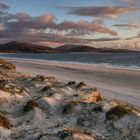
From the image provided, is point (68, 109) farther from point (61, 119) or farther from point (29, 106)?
point (29, 106)

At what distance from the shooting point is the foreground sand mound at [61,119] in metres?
9.25

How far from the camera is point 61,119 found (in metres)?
10.7

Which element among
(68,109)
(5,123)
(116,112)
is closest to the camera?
(5,123)

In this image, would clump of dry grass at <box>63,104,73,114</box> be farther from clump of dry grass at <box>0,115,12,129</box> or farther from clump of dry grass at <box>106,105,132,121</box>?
clump of dry grass at <box>0,115,12,129</box>

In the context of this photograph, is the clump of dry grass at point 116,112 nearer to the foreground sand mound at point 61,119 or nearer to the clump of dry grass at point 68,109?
the foreground sand mound at point 61,119

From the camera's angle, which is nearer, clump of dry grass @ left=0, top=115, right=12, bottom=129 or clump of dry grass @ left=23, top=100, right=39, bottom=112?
clump of dry grass @ left=0, top=115, right=12, bottom=129

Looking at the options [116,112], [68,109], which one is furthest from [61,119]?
[116,112]

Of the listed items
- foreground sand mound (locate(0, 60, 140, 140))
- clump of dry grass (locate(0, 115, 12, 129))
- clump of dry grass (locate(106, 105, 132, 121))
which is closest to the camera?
foreground sand mound (locate(0, 60, 140, 140))

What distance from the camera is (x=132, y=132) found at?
9555 millimetres

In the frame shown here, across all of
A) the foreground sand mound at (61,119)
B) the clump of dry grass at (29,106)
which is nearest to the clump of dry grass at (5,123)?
the foreground sand mound at (61,119)

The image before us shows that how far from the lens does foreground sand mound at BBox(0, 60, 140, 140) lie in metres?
9.25

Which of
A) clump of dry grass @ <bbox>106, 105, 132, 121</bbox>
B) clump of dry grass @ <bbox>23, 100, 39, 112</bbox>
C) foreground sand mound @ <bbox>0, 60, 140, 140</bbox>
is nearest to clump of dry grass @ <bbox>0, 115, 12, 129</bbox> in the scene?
foreground sand mound @ <bbox>0, 60, 140, 140</bbox>

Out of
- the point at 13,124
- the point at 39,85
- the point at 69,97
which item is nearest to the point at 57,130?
the point at 13,124

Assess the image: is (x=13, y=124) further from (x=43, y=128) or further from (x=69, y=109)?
(x=69, y=109)
